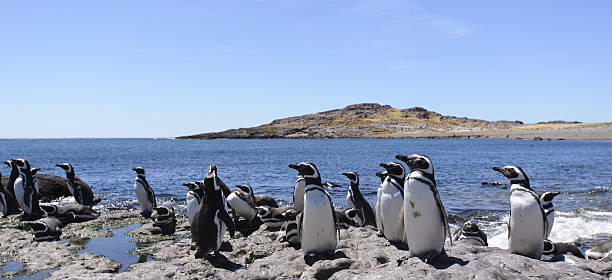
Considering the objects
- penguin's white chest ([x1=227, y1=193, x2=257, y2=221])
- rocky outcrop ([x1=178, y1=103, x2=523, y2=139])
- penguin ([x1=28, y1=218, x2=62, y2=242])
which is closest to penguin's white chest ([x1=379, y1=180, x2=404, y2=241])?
penguin's white chest ([x1=227, y1=193, x2=257, y2=221])

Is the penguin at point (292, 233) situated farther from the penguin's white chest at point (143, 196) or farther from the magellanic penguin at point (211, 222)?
the penguin's white chest at point (143, 196)

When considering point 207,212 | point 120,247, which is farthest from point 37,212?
point 207,212

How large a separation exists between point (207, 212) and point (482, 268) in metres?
5.04

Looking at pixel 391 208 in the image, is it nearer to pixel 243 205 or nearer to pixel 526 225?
pixel 526 225

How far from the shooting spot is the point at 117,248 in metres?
Answer: 10.6

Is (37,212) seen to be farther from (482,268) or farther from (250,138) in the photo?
(250,138)

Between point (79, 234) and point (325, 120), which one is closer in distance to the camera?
point (79, 234)

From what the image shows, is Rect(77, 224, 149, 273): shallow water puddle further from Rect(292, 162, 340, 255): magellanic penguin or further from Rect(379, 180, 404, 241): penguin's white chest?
Rect(379, 180, 404, 241): penguin's white chest

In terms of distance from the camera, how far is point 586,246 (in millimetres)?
11805

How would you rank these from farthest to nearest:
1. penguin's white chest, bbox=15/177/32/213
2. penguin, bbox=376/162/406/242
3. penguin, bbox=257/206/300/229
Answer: penguin's white chest, bbox=15/177/32/213 → penguin, bbox=257/206/300/229 → penguin, bbox=376/162/406/242

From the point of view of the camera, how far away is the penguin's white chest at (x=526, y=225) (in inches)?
286

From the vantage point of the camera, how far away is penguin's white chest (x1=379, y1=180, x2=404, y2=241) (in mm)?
8484

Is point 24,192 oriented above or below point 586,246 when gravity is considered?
above

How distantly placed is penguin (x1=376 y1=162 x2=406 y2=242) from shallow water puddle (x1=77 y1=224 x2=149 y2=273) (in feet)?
16.2
